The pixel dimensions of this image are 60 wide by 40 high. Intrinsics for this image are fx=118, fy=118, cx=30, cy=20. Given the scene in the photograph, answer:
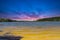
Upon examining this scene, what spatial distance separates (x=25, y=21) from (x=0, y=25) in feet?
0.96

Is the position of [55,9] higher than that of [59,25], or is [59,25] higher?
[55,9]

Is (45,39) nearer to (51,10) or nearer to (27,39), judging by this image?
(27,39)

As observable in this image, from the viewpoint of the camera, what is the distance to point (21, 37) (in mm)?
1323

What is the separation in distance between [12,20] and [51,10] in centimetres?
46

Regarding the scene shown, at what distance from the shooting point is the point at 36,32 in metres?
1.34

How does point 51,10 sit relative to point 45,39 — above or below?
above

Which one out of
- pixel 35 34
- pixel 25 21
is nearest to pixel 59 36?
pixel 35 34

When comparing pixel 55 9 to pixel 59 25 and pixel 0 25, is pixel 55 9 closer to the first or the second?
pixel 59 25

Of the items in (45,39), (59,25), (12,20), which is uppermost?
(12,20)

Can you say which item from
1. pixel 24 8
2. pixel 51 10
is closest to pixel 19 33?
pixel 24 8

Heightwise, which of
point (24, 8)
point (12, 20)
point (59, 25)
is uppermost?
point (24, 8)

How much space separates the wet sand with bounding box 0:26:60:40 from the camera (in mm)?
1320

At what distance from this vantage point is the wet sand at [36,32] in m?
1.32

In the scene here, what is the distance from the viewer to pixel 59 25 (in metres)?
1.33
